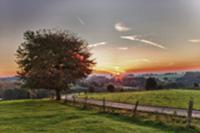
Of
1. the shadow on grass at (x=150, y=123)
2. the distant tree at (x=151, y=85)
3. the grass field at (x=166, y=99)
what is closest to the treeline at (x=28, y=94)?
the distant tree at (x=151, y=85)

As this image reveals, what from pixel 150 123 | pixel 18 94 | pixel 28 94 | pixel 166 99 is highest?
pixel 18 94

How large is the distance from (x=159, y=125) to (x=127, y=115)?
5461 mm

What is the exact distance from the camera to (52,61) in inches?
2173

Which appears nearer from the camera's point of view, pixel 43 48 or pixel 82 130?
pixel 82 130

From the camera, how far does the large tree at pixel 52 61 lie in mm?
54844

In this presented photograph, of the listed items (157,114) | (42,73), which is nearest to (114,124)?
(157,114)

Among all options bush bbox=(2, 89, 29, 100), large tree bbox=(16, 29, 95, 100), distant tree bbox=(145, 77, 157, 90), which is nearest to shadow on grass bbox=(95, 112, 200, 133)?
large tree bbox=(16, 29, 95, 100)

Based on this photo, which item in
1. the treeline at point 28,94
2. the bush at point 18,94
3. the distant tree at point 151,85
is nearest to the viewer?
the distant tree at point 151,85

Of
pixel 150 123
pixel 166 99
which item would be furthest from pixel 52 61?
pixel 150 123

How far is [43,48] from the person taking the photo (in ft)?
184

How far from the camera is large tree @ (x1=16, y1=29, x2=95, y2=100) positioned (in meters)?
54.8

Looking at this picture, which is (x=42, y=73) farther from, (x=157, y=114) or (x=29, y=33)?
(x=157, y=114)

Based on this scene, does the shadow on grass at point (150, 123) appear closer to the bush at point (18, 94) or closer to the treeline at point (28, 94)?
the treeline at point (28, 94)

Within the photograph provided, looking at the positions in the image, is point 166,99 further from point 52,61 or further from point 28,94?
point 28,94
